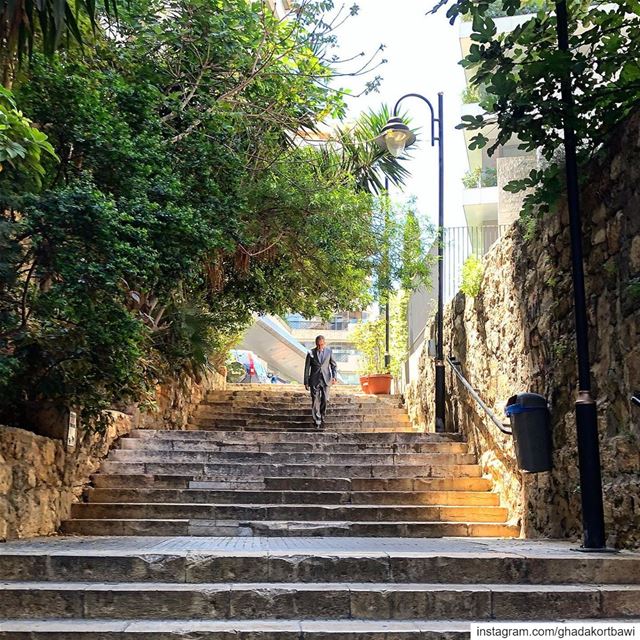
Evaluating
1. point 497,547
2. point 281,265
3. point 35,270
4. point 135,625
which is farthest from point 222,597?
point 281,265

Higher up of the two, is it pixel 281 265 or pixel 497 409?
pixel 281 265

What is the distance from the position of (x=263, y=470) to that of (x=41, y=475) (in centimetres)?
248

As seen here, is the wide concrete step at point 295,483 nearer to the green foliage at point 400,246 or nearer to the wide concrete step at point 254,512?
the wide concrete step at point 254,512

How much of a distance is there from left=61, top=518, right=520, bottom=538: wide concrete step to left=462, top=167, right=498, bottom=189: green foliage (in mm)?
13089

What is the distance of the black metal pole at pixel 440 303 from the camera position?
31.8 ft

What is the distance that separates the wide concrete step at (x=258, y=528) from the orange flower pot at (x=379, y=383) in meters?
8.30

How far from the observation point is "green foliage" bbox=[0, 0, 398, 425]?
4969 mm

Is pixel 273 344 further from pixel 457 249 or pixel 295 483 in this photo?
pixel 295 483

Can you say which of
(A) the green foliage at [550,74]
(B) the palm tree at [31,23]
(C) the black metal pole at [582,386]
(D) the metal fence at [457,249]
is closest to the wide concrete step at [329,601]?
(C) the black metal pole at [582,386]

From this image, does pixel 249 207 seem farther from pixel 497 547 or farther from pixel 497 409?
pixel 497 547

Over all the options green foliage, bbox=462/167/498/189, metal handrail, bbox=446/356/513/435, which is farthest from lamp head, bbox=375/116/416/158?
green foliage, bbox=462/167/498/189

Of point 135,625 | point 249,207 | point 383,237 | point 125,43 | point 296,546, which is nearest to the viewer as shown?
point 135,625

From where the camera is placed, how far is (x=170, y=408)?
34.6 feet

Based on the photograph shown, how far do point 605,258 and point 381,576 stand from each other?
2.75 meters
